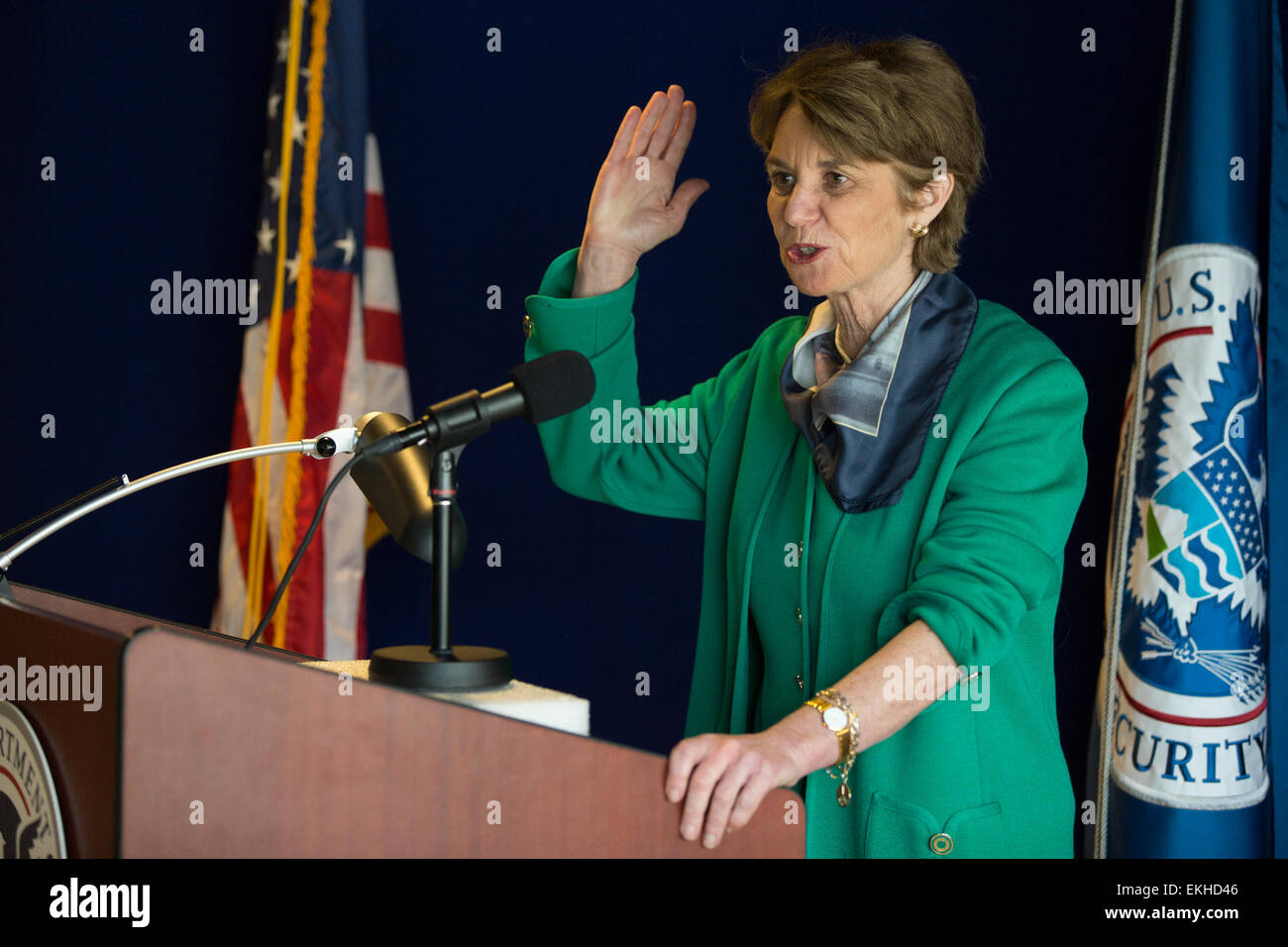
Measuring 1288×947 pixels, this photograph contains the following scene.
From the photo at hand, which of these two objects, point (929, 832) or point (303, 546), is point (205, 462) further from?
point (929, 832)

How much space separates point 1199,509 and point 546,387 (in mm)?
1350

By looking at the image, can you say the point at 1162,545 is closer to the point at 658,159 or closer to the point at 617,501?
the point at 617,501

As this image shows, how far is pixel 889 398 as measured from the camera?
1593mm

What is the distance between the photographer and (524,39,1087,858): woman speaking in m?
1.47

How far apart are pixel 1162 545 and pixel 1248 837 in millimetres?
486

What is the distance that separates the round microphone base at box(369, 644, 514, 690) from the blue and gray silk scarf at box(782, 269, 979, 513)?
575 millimetres

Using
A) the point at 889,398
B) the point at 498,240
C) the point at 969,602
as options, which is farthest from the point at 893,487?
the point at 498,240

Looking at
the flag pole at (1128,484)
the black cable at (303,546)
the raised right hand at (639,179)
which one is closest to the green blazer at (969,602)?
the raised right hand at (639,179)

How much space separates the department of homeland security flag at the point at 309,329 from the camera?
256 cm

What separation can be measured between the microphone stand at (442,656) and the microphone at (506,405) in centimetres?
2

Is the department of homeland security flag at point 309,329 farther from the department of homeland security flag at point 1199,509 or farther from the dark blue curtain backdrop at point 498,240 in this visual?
the department of homeland security flag at point 1199,509

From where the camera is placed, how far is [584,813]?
1.01m

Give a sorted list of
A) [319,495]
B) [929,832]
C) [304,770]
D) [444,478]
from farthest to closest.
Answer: [319,495]
[929,832]
[444,478]
[304,770]

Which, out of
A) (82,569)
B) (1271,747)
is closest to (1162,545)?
(1271,747)
